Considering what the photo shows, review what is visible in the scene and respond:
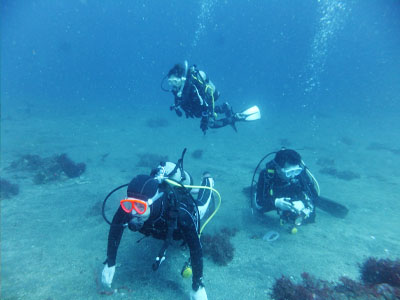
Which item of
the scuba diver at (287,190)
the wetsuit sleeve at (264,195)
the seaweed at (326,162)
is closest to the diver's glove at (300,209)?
the scuba diver at (287,190)

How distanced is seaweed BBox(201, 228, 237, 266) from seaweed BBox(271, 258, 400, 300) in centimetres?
120

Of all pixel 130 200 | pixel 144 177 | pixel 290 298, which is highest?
pixel 144 177

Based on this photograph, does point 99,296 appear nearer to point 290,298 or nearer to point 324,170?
point 290,298

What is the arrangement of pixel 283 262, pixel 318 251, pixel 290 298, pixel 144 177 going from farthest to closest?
pixel 318 251 → pixel 283 262 → pixel 290 298 → pixel 144 177

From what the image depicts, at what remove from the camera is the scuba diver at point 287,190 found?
536 cm

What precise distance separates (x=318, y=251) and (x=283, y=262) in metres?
1.12

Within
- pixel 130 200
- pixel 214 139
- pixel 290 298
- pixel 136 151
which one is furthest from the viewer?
pixel 214 139

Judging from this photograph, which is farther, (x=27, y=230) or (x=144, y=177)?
(x=27, y=230)

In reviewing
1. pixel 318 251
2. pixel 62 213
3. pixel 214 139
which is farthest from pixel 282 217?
pixel 214 139

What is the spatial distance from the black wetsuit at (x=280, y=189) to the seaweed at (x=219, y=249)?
156 cm

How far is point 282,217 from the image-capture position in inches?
223

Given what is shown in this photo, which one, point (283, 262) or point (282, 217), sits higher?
point (282, 217)

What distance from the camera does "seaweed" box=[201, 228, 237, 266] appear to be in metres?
4.83

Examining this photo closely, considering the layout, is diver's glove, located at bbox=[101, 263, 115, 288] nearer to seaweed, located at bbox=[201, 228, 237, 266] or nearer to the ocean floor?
the ocean floor
